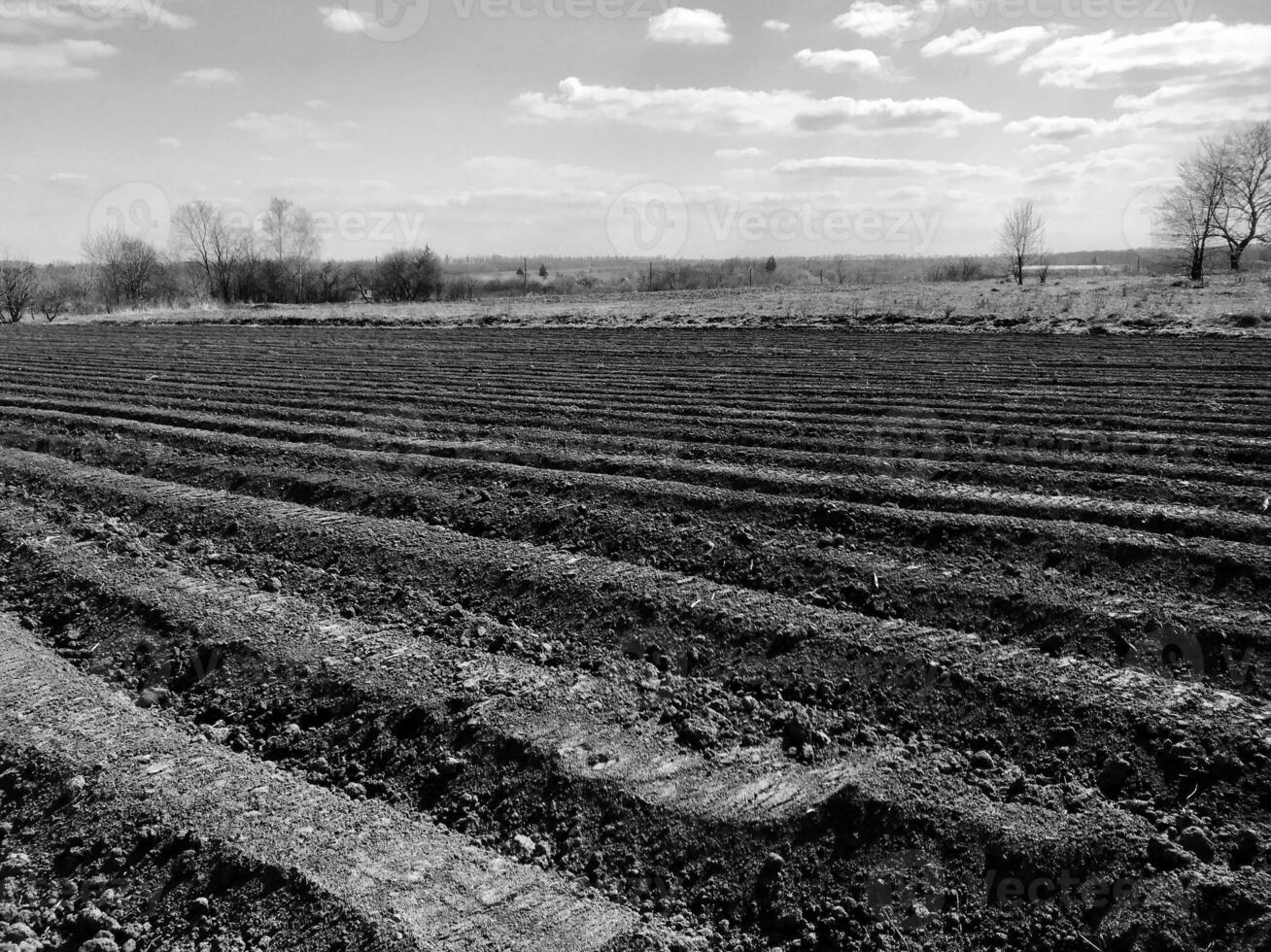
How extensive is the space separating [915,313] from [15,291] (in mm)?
46481

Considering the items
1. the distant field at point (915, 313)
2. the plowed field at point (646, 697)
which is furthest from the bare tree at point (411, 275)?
the plowed field at point (646, 697)

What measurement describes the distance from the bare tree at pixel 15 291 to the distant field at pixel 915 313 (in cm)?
378

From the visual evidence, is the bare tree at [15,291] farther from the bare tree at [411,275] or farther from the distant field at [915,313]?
Result: the bare tree at [411,275]

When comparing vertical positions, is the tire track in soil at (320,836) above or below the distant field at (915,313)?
below

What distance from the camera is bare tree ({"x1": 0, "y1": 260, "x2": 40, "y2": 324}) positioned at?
152ft

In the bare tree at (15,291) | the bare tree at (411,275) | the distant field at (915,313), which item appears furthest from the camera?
the bare tree at (411,275)

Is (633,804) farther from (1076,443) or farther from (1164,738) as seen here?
(1076,443)

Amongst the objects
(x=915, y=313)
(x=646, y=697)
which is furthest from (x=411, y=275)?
(x=646, y=697)

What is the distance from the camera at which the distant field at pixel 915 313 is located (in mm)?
23750

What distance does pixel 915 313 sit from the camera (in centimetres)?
2805

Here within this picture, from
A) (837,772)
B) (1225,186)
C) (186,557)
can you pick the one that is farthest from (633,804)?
(1225,186)

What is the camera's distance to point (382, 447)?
9.35 meters

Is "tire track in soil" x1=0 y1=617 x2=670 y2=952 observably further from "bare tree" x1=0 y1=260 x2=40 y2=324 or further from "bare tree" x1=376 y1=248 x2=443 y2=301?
"bare tree" x1=376 y1=248 x2=443 y2=301

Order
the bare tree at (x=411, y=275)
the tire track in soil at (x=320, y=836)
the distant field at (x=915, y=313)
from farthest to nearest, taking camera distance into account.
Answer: the bare tree at (x=411, y=275) < the distant field at (x=915, y=313) < the tire track in soil at (x=320, y=836)
